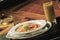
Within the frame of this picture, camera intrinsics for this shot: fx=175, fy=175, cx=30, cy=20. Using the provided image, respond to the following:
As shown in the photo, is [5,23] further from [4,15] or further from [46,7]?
[46,7]

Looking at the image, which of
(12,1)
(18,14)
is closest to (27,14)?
(18,14)

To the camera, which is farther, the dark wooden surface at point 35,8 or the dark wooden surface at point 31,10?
the dark wooden surface at point 35,8

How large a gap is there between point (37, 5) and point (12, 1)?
0.46 m

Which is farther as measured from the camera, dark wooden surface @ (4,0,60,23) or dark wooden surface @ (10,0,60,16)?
dark wooden surface @ (10,0,60,16)

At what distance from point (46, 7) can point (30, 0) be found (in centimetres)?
89

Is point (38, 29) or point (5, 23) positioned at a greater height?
point (5, 23)

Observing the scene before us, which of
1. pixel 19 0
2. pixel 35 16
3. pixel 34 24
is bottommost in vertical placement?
pixel 34 24

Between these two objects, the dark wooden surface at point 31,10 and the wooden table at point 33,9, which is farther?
the wooden table at point 33,9

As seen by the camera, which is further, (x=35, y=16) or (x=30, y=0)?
(x=30, y=0)

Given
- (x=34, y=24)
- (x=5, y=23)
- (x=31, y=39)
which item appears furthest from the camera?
(x=5, y=23)

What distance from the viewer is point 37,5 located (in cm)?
213

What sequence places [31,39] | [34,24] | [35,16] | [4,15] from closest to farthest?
[31,39]
[34,24]
[35,16]
[4,15]

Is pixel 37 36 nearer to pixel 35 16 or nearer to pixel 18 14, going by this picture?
pixel 35 16

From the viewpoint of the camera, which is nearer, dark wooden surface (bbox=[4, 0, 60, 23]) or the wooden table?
dark wooden surface (bbox=[4, 0, 60, 23])
